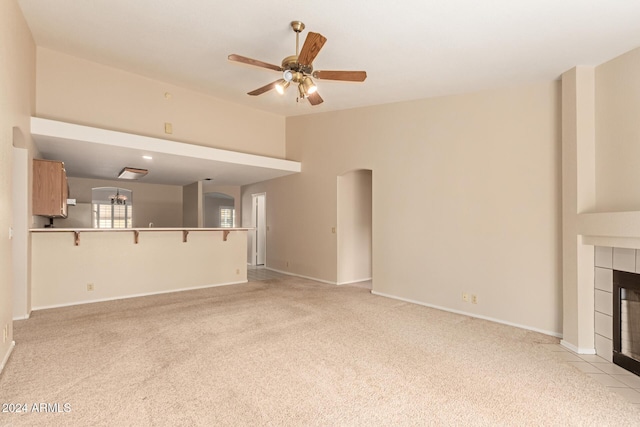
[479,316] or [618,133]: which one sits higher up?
[618,133]

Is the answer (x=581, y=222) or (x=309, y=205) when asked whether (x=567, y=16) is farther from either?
(x=309, y=205)

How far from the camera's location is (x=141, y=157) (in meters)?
5.20

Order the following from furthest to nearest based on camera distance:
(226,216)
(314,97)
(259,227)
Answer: (226,216) → (259,227) → (314,97)

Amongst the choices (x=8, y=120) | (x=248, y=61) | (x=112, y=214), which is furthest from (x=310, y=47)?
(x=112, y=214)

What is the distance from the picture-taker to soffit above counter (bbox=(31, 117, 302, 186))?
416cm

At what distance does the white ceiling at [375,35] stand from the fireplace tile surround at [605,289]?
1.84 metres

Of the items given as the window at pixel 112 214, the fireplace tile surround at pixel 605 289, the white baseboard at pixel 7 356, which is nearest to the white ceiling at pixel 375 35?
the fireplace tile surround at pixel 605 289

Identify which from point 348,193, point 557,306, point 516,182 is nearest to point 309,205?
point 348,193

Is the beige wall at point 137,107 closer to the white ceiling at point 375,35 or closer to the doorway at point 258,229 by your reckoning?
the white ceiling at point 375,35

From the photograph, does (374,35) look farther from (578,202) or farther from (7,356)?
(7,356)

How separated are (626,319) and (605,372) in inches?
21.0

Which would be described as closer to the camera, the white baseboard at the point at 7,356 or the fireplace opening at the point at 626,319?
the white baseboard at the point at 7,356

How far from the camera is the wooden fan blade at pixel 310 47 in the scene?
2695mm

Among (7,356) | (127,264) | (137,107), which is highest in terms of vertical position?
(137,107)
